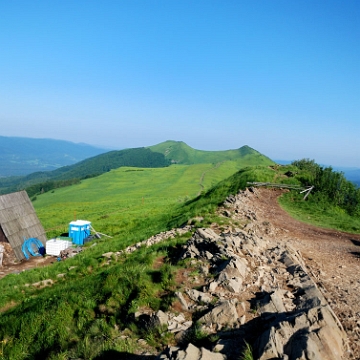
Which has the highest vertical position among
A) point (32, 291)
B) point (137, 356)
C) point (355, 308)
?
point (355, 308)

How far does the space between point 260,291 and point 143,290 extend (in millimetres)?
4095

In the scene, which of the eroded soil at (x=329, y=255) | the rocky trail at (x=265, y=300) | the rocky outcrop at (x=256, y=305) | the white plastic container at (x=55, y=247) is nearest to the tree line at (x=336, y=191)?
the eroded soil at (x=329, y=255)

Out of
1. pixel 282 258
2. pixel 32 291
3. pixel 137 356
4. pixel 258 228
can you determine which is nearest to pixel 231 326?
Answer: pixel 137 356

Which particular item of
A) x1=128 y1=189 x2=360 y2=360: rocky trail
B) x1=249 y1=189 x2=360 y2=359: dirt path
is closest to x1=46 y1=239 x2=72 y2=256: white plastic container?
x1=128 y1=189 x2=360 y2=360: rocky trail

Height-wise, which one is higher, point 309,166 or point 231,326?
point 309,166

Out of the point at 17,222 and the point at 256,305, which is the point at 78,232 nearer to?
the point at 17,222

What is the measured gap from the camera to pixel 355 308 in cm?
948

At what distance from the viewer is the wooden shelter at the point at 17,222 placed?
1102 inches

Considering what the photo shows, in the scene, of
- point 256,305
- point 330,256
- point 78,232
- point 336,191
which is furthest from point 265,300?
point 78,232

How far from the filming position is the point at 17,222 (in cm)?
3038

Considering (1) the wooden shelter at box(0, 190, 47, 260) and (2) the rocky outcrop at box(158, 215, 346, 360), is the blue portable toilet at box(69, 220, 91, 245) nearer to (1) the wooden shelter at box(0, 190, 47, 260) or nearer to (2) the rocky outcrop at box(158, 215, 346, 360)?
(1) the wooden shelter at box(0, 190, 47, 260)

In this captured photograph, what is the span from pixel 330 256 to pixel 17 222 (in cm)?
2797

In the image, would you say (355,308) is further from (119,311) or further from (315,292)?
(119,311)

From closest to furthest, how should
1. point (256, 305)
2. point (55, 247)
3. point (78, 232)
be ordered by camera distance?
point (256, 305) → point (55, 247) → point (78, 232)
